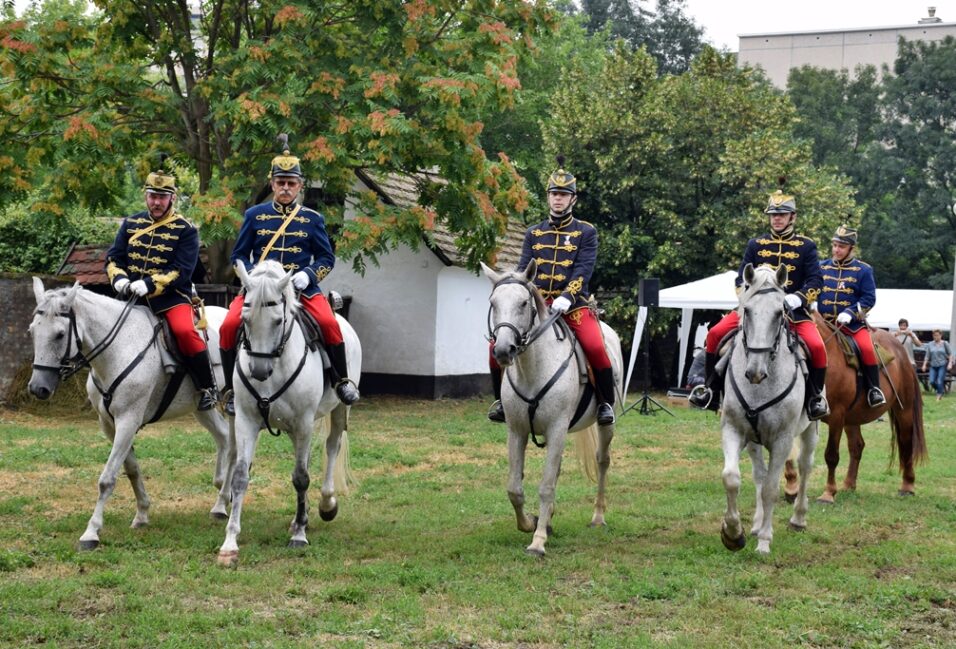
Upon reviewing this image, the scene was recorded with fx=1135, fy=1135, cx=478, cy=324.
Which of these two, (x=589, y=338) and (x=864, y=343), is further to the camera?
(x=864, y=343)

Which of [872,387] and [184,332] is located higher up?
[184,332]

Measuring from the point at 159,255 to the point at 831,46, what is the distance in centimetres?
6789

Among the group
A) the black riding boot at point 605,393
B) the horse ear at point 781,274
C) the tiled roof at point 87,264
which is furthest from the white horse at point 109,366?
the tiled roof at point 87,264

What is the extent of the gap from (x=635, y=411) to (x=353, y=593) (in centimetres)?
1617

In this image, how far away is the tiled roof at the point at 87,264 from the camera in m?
21.3

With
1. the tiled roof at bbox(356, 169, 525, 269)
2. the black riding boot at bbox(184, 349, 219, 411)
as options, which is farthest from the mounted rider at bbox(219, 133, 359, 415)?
the tiled roof at bbox(356, 169, 525, 269)

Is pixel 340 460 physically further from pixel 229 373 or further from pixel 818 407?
pixel 818 407

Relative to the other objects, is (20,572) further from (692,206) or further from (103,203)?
(692,206)

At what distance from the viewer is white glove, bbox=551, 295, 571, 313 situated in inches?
371

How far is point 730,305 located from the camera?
84.5 ft

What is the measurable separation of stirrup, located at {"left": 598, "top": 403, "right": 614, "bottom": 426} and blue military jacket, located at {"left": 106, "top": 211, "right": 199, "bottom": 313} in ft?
12.7

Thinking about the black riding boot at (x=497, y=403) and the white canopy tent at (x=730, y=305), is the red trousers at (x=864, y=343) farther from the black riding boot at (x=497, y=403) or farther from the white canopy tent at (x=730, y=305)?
the white canopy tent at (x=730, y=305)

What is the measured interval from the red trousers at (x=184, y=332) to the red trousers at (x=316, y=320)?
0.38 m

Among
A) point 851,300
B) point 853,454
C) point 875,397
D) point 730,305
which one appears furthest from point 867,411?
point 730,305
